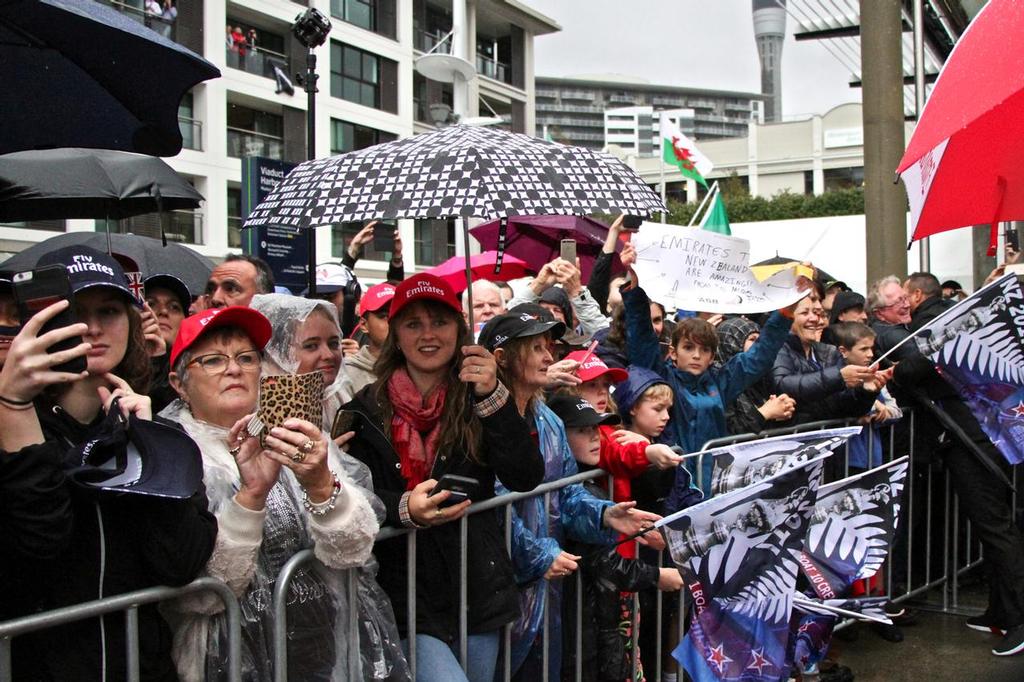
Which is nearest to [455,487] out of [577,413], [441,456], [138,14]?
[441,456]

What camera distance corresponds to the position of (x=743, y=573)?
3.74m

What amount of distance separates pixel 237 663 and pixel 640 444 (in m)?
2.09

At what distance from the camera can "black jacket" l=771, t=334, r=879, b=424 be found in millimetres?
5883

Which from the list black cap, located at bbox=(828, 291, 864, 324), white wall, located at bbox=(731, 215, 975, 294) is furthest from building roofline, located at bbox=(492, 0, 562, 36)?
black cap, located at bbox=(828, 291, 864, 324)

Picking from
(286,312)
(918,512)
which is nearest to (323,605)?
(286,312)

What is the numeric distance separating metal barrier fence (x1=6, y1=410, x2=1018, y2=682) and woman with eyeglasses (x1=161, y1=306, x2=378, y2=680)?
5cm

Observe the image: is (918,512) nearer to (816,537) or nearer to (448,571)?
(816,537)

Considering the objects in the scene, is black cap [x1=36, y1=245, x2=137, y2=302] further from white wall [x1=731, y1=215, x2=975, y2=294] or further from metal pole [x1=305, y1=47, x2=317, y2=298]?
white wall [x1=731, y1=215, x2=975, y2=294]

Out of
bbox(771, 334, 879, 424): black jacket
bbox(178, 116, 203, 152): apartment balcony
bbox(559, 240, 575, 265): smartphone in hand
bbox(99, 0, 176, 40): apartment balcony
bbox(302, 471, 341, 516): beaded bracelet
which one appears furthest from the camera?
bbox(178, 116, 203, 152): apartment balcony

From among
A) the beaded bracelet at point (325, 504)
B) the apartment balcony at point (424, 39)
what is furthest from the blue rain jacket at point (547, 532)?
the apartment balcony at point (424, 39)

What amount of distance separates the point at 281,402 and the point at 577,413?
1.95 metres

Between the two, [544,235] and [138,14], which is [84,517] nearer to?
[544,235]

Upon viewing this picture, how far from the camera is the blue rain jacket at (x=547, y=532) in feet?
12.1

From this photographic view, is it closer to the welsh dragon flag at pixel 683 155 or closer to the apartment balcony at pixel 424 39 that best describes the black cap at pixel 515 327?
the welsh dragon flag at pixel 683 155
